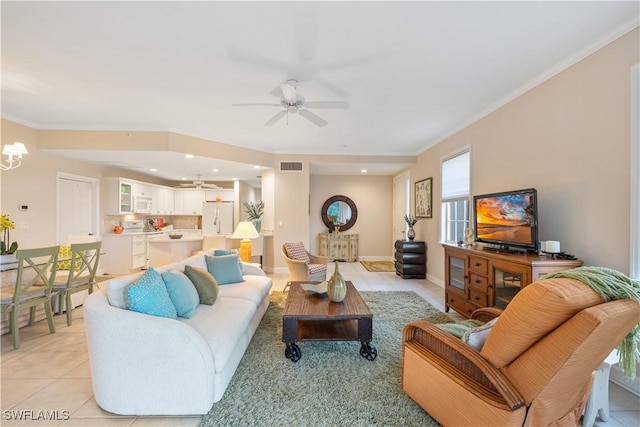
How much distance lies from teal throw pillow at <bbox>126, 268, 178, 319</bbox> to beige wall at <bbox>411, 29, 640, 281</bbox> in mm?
3500

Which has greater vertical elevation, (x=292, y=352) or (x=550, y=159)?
(x=550, y=159)

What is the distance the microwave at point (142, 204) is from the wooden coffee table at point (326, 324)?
19.0 feet

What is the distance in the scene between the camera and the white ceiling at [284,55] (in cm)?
187

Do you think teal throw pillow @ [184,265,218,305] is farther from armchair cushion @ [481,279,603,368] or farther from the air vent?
the air vent

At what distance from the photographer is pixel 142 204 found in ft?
22.1

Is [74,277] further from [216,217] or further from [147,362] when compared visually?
[216,217]

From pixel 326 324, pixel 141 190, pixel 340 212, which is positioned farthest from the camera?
pixel 340 212

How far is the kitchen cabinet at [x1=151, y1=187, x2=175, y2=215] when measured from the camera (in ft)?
23.4

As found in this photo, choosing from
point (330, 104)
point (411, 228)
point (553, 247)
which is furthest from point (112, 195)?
point (553, 247)

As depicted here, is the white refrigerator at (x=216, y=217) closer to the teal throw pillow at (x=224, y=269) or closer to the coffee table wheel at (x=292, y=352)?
the teal throw pillow at (x=224, y=269)

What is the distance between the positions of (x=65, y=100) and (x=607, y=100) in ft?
19.0

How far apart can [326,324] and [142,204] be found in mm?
6324

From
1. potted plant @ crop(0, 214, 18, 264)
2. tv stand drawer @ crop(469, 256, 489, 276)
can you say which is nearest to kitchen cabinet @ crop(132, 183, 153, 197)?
potted plant @ crop(0, 214, 18, 264)

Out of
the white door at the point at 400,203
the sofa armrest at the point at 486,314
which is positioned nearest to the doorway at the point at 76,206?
the sofa armrest at the point at 486,314
